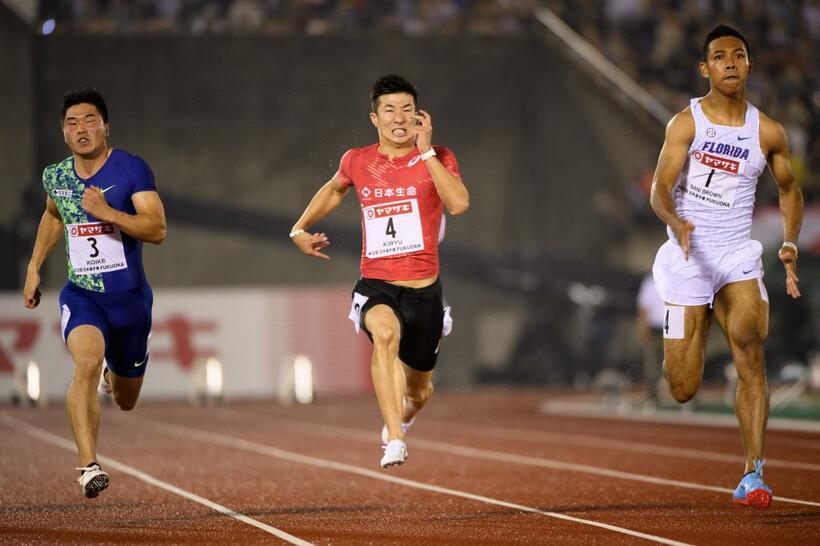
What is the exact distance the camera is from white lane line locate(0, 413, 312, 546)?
6531 mm

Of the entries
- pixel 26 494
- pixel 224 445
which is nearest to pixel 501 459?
pixel 224 445

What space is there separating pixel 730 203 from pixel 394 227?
1691mm

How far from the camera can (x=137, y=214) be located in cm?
717

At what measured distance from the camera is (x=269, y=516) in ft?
23.7

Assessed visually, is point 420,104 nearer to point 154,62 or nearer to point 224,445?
point 154,62

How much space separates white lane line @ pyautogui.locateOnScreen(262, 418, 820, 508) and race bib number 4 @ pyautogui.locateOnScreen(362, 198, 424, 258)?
7.61ft

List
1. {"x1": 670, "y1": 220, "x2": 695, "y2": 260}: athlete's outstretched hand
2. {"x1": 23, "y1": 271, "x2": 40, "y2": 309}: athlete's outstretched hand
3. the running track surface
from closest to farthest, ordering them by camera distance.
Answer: the running track surface → {"x1": 670, "y1": 220, "x2": 695, "y2": 260}: athlete's outstretched hand → {"x1": 23, "y1": 271, "x2": 40, "y2": 309}: athlete's outstretched hand

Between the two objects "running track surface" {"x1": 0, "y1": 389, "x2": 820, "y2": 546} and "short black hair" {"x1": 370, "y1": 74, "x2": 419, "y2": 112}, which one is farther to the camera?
"short black hair" {"x1": 370, "y1": 74, "x2": 419, "y2": 112}

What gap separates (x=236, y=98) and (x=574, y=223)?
6548mm

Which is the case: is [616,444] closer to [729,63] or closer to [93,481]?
[729,63]

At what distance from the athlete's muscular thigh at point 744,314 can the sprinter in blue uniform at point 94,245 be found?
2779 millimetres

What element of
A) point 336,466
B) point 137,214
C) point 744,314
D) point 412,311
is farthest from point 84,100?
point 336,466

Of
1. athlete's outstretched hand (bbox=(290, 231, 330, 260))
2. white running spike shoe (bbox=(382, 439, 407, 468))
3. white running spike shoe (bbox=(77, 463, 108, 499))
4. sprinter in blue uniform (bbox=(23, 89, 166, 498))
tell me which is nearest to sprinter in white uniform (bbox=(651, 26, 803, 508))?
white running spike shoe (bbox=(382, 439, 407, 468))

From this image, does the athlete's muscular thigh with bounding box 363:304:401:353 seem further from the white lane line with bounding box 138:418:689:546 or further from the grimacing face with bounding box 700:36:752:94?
the grimacing face with bounding box 700:36:752:94
